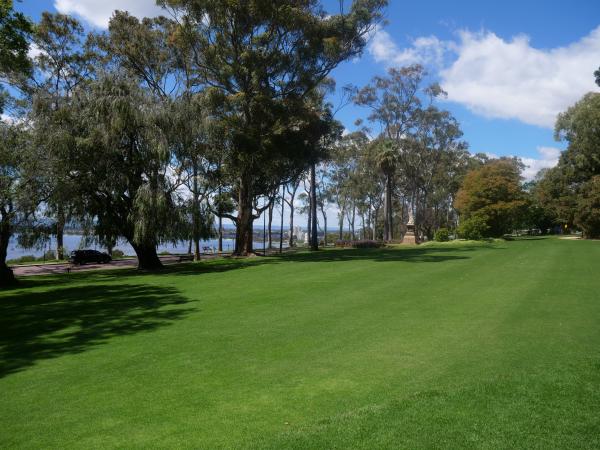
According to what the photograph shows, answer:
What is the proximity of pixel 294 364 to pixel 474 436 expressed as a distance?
3.11 meters

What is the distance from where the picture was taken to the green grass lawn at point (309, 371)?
195 inches

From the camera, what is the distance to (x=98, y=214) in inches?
920

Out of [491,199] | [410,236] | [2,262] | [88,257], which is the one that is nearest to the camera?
[2,262]

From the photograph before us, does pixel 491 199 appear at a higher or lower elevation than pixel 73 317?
higher

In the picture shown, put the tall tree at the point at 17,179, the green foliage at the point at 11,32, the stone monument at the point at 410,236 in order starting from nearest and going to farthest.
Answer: the green foliage at the point at 11,32 < the tall tree at the point at 17,179 < the stone monument at the point at 410,236

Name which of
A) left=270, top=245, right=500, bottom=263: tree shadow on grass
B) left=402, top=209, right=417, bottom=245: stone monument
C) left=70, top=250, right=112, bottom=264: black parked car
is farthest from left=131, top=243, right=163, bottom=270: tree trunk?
left=402, top=209, right=417, bottom=245: stone monument

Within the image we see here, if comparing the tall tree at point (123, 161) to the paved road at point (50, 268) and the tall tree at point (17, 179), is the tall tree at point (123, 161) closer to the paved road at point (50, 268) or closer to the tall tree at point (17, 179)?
the tall tree at point (17, 179)

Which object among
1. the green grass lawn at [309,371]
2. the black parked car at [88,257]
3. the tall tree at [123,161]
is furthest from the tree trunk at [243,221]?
the green grass lawn at [309,371]

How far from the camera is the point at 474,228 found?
4941cm

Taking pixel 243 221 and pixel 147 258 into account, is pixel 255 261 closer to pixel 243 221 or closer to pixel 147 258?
pixel 243 221

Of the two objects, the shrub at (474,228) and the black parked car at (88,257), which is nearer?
the black parked car at (88,257)

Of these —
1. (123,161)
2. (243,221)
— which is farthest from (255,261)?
(123,161)

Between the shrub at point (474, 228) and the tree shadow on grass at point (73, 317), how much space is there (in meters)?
39.8

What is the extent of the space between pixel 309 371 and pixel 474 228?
46394 mm
